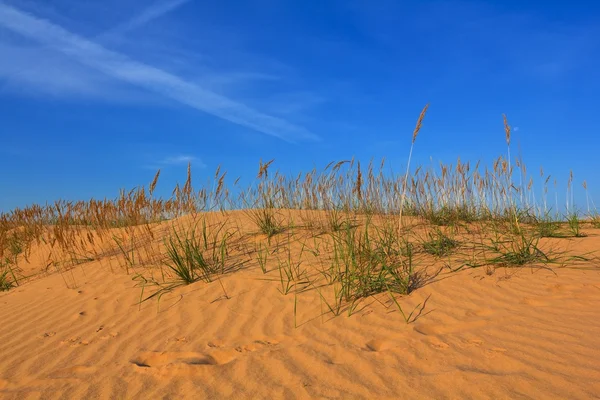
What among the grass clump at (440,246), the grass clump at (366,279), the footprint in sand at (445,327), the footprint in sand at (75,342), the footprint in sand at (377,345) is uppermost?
the grass clump at (440,246)

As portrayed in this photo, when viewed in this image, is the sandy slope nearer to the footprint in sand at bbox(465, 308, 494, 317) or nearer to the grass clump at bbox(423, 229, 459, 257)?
the footprint in sand at bbox(465, 308, 494, 317)

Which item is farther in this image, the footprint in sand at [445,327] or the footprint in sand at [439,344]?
the footprint in sand at [445,327]

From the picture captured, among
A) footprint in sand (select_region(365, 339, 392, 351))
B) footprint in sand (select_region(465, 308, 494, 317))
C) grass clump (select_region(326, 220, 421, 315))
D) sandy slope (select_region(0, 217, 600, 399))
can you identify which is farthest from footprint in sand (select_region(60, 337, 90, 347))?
footprint in sand (select_region(465, 308, 494, 317))

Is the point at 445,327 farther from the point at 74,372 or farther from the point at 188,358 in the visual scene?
the point at 74,372

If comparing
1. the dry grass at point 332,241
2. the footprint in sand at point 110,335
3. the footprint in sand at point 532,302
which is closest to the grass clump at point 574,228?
the dry grass at point 332,241

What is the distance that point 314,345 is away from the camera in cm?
325

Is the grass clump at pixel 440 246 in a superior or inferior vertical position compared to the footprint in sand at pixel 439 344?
superior

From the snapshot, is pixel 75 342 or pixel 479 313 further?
pixel 75 342

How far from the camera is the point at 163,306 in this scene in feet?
14.7

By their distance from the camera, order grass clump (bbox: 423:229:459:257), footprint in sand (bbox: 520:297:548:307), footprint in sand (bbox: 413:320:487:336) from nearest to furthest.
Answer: footprint in sand (bbox: 413:320:487:336) < footprint in sand (bbox: 520:297:548:307) < grass clump (bbox: 423:229:459:257)

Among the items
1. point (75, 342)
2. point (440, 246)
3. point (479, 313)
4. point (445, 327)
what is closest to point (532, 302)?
point (479, 313)

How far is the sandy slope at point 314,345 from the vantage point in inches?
104

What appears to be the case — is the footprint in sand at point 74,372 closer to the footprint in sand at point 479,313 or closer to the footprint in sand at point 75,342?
the footprint in sand at point 75,342

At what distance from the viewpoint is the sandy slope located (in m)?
2.63
